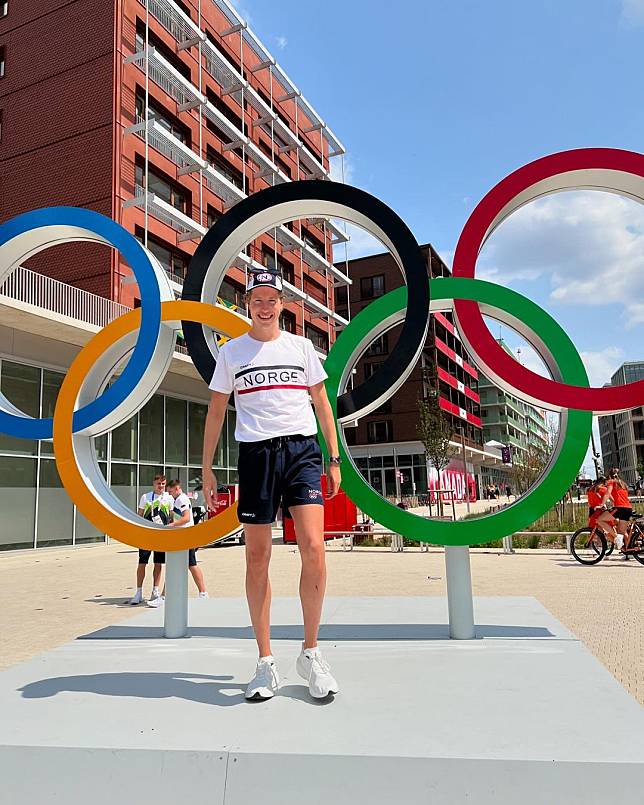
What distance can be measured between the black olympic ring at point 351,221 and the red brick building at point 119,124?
1739cm

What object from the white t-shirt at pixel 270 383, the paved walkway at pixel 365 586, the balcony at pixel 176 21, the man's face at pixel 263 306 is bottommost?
the paved walkway at pixel 365 586

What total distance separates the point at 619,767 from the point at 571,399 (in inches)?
106

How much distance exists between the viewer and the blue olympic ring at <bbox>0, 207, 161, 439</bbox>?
484 centimetres

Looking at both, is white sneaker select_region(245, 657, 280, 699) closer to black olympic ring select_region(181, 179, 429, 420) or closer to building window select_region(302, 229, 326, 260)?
black olympic ring select_region(181, 179, 429, 420)

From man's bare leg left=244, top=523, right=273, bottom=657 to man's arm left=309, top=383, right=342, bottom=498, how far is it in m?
0.47

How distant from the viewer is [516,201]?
489cm

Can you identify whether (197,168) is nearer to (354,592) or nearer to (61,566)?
(61,566)

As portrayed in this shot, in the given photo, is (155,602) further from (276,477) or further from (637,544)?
(637,544)

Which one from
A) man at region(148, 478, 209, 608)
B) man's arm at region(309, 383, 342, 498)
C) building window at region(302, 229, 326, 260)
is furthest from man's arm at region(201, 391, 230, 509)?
building window at region(302, 229, 326, 260)

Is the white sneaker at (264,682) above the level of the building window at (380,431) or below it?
below

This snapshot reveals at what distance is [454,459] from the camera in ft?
177

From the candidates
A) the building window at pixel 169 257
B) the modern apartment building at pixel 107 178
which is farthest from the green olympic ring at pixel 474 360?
the building window at pixel 169 257

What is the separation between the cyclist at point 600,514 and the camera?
1181 centimetres

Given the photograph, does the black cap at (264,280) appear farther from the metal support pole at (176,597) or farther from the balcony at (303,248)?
the balcony at (303,248)
